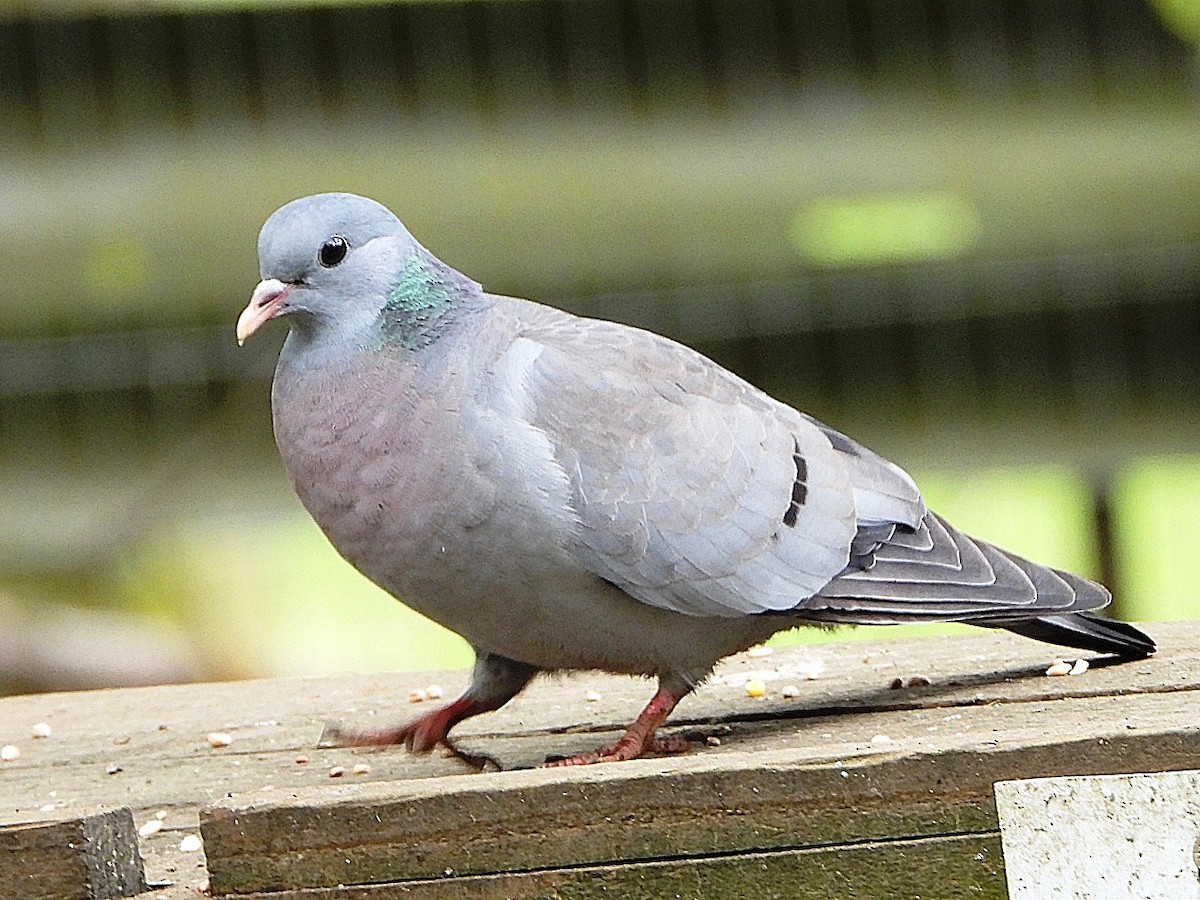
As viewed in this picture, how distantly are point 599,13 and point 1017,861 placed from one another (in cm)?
197

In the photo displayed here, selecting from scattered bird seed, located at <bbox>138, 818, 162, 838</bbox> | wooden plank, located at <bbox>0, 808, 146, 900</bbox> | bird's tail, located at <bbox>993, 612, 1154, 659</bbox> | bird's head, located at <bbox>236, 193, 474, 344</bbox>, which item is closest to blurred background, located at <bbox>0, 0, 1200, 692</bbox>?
bird's head, located at <bbox>236, 193, 474, 344</bbox>

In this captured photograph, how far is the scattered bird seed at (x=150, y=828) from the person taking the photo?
2.19m

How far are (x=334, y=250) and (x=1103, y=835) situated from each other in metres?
1.43

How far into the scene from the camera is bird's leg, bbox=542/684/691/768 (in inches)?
92.7

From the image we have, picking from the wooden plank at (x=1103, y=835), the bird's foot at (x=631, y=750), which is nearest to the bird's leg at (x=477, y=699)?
the bird's foot at (x=631, y=750)

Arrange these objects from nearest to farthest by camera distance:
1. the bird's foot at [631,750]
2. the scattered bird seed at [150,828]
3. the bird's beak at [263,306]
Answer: the scattered bird seed at [150,828] < the bird's foot at [631,750] < the bird's beak at [263,306]

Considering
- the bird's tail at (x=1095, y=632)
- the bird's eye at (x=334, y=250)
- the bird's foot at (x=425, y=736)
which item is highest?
the bird's eye at (x=334, y=250)

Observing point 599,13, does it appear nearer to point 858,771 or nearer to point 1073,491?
point 1073,491

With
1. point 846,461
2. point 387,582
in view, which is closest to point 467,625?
point 387,582

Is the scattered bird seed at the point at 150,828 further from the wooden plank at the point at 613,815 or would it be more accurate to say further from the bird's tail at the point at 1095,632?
the bird's tail at the point at 1095,632

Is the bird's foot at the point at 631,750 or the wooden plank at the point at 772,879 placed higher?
the wooden plank at the point at 772,879

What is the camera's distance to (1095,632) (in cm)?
263

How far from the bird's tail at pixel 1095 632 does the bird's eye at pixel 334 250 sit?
110cm

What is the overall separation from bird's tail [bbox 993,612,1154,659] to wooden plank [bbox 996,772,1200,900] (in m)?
1.00
